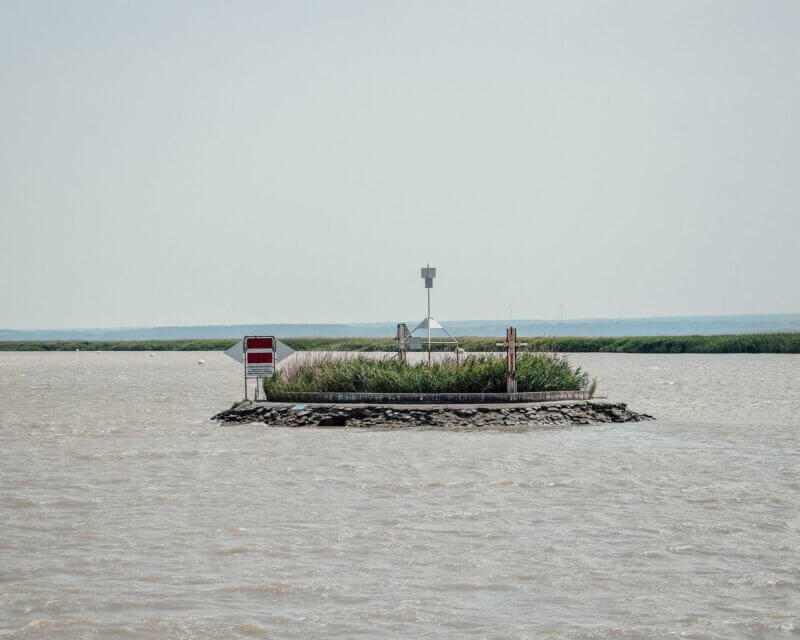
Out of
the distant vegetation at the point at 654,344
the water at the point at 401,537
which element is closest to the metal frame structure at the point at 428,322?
the water at the point at 401,537

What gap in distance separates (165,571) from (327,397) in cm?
1598

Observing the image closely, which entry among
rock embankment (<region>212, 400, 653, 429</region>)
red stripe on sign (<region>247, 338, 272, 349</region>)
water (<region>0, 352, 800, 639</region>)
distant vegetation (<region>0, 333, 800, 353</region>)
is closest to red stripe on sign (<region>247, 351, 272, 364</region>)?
red stripe on sign (<region>247, 338, 272, 349</region>)

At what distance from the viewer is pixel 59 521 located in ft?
38.7

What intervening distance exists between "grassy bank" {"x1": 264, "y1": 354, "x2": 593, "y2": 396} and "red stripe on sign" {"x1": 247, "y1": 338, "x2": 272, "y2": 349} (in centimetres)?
143

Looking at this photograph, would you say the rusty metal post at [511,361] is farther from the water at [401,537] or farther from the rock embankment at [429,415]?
the water at [401,537]

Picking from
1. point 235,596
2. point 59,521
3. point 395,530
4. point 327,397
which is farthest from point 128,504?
point 327,397

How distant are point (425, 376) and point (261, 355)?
381 cm

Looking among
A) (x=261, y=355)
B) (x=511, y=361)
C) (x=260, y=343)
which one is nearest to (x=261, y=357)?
(x=261, y=355)

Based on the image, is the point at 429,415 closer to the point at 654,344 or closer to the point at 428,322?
the point at 428,322

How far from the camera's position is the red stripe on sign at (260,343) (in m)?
25.4

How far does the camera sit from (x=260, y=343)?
83.8 feet

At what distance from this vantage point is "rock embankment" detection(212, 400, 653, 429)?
23.4m

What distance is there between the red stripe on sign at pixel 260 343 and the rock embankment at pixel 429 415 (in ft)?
4.41

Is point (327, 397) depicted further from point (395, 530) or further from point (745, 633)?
point (745, 633)
